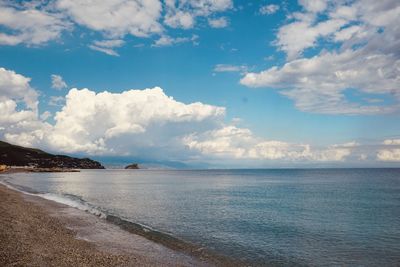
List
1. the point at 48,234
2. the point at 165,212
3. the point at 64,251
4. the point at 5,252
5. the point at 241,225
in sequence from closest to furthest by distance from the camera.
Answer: the point at 5,252, the point at 64,251, the point at 48,234, the point at 241,225, the point at 165,212

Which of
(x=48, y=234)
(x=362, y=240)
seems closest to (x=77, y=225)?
(x=48, y=234)

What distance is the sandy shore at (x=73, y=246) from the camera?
2008 cm

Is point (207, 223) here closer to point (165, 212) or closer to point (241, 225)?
point (241, 225)

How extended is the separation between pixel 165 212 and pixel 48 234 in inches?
949

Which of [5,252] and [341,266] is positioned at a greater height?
[5,252]

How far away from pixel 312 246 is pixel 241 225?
1144 cm

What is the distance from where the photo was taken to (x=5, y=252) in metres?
19.7

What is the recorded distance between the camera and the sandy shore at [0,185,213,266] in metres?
20.1

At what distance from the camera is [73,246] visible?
24.7 meters

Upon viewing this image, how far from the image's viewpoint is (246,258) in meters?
26.3

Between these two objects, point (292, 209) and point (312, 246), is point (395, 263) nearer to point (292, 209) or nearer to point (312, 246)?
point (312, 246)

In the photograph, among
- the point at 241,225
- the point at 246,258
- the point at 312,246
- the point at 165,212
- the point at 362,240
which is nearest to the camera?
the point at 246,258

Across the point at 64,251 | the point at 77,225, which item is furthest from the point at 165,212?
the point at 64,251

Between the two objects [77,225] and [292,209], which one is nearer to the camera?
[77,225]
